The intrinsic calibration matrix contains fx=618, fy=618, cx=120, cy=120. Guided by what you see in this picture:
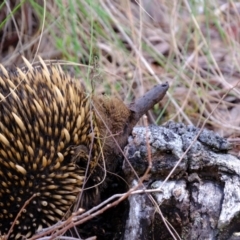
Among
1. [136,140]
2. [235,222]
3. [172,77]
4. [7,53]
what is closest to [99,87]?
[172,77]

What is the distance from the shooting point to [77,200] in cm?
211

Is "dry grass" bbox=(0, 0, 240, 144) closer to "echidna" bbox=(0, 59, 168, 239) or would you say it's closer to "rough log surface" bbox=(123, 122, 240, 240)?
"echidna" bbox=(0, 59, 168, 239)

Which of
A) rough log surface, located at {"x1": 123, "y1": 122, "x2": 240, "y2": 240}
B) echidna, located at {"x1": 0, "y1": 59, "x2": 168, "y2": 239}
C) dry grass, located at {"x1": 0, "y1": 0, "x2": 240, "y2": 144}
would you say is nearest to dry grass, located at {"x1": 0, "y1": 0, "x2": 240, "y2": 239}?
dry grass, located at {"x1": 0, "y1": 0, "x2": 240, "y2": 144}

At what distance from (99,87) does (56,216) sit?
4.47 ft

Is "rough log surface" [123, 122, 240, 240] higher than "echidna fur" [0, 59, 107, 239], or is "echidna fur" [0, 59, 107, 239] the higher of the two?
"echidna fur" [0, 59, 107, 239]

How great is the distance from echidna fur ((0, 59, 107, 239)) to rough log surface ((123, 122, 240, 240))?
189 millimetres

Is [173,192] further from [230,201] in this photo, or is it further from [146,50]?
[146,50]

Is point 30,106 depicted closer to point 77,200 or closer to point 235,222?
point 77,200

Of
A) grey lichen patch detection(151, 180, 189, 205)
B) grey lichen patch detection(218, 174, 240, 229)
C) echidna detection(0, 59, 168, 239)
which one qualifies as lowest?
grey lichen patch detection(218, 174, 240, 229)

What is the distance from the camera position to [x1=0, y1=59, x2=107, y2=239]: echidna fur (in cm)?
201

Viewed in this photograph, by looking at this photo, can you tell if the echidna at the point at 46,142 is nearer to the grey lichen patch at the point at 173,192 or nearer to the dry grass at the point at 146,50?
the grey lichen patch at the point at 173,192

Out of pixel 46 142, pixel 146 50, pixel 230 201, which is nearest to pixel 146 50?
pixel 146 50

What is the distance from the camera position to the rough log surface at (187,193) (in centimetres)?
194

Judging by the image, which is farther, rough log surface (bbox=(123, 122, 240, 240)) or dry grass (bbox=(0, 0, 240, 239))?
dry grass (bbox=(0, 0, 240, 239))
